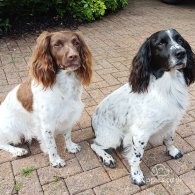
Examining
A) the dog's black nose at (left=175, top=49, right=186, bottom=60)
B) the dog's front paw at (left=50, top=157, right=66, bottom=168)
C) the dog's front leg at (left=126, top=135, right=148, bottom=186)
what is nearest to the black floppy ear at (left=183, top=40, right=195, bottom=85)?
the dog's black nose at (left=175, top=49, right=186, bottom=60)

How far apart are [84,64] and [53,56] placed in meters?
0.36

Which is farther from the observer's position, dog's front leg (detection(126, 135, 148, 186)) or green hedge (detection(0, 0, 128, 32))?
green hedge (detection(0, 0, 128, 32))

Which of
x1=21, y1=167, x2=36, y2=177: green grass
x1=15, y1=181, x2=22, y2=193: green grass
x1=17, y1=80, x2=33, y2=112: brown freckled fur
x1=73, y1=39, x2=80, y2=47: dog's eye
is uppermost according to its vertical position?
x1=73, y1=39, x2=80, y2=47: dog's eye

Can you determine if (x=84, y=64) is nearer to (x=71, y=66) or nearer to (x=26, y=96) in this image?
(x=71, y=66)

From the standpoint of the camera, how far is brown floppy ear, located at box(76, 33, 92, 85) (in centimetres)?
326

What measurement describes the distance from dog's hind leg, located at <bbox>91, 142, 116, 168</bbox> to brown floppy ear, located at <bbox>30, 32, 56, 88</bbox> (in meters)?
1.08

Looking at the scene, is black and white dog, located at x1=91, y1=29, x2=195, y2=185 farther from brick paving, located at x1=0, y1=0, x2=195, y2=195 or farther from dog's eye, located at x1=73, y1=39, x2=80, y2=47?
dog's eye, located at x1=73, y1=39, x2=80, y2=47

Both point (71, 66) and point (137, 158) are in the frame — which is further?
point (137, 158)

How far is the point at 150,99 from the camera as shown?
312 cm

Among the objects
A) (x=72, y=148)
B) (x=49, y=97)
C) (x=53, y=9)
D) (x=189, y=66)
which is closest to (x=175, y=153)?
(x=189, y=66)

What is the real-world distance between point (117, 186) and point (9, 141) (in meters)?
1.46

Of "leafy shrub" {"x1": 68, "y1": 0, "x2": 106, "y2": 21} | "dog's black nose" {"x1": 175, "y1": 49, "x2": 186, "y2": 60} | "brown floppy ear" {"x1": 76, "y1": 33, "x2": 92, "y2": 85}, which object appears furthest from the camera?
"leafy shrub" {"x1": 68, "y1": 0, "x2": 106, "y2": 21}

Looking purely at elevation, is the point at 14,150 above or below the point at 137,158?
below

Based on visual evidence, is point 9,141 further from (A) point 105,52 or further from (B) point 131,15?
(B) point 131,15
